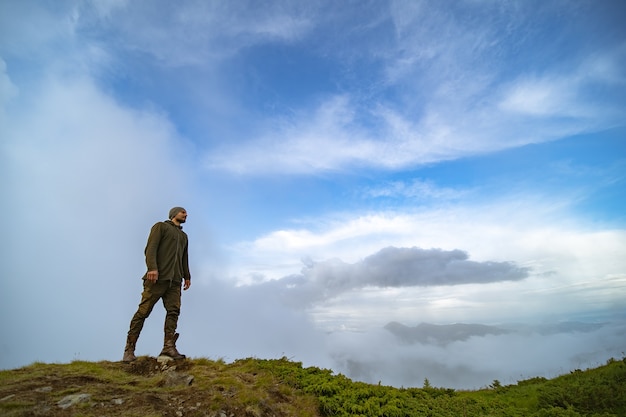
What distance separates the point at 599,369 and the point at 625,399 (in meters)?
3.61

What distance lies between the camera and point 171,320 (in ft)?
34.2

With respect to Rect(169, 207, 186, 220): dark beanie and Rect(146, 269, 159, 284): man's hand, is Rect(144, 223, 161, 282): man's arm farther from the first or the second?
Rect(169, 207, 186, 220): dark beanie

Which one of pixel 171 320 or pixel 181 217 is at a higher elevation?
pixel 181 217

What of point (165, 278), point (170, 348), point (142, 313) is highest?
point (165, 278)

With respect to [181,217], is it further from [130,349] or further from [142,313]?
[130,349]

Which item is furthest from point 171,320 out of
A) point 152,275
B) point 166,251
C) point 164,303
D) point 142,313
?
point 166,251

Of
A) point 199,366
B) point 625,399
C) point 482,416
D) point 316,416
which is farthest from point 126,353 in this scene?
point 625,399

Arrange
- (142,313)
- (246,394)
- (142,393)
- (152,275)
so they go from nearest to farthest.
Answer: (142,393), (246,394), (152,275), (142,313)

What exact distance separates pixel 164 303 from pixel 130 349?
1470mm

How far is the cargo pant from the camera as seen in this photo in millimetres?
9875

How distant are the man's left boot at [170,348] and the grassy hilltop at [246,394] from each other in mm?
379

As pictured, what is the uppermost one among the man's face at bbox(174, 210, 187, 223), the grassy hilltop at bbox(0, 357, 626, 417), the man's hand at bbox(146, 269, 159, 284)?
the man's face at bbox(174, 210, 187, 223)

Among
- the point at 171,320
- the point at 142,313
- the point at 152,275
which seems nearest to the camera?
the point at 152,275

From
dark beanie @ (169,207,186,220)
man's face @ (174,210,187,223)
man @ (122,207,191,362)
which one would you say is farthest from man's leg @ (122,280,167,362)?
dark beanie @ (169,207,186,220)
